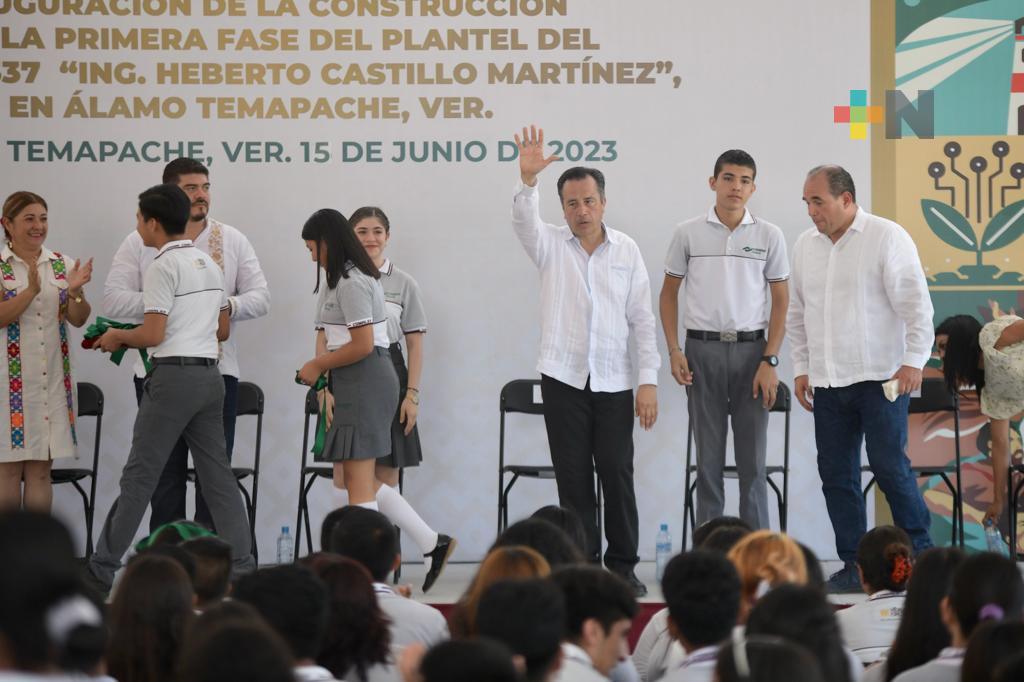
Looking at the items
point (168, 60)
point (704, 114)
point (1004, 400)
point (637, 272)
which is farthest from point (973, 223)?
point (168, 60)

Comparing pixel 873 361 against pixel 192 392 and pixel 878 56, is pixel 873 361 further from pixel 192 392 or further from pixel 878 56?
pixel 192 392

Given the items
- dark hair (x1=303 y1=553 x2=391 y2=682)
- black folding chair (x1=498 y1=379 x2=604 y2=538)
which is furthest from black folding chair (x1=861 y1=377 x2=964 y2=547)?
dark hair (x1=303 y1=553 x2=391 y2=682)

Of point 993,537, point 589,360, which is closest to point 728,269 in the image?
point 589,360

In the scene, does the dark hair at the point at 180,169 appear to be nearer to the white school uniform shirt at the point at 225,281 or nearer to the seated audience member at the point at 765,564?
the white school uniform shirt at the point at 225,281

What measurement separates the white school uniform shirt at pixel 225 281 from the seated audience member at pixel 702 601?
10.8 feet

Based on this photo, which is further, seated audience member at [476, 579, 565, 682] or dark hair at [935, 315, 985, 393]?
dark hair at [935, 315, 985, 393]

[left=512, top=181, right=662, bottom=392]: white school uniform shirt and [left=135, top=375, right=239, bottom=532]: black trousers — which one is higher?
[left=512, top=181, right=662, bottom=392]: white school uniform shirt

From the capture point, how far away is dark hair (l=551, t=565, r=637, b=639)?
Result: 2475 mm

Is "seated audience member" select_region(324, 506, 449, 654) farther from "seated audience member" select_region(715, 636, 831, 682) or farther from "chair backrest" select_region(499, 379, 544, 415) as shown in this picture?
"chair backrest" select_region(499, 379, 544, 415)

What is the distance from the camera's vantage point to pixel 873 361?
5.01 metres

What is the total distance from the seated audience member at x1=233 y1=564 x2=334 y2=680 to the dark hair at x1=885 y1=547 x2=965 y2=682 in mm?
1216

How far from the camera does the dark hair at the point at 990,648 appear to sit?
201cm

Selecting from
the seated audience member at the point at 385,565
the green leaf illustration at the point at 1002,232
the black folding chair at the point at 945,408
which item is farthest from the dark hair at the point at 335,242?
the green leaf illustration at the point at 1002,232

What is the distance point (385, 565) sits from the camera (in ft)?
10.3
